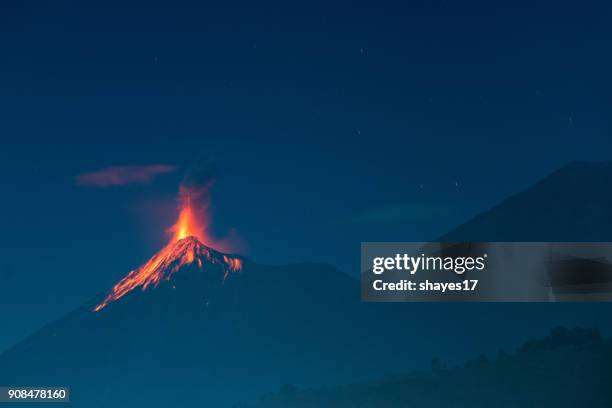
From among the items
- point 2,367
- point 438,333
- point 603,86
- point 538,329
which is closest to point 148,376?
point 2,367

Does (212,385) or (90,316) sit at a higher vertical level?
(90,316)

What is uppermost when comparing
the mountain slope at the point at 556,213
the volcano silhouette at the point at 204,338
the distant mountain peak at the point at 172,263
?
the mountain slope at the point at 556,213

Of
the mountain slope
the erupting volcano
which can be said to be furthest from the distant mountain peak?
the mountain slope

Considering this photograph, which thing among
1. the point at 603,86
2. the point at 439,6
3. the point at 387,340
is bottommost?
the point at 387,340

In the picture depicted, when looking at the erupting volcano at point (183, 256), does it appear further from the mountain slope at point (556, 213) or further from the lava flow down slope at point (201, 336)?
the mountain slope at point (556, 213)

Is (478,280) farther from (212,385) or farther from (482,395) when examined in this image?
(212,385)

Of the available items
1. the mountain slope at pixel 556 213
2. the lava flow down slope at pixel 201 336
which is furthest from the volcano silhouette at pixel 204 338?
the mountain slope at pixel 556 213

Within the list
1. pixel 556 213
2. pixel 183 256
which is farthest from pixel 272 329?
pixel 556 213

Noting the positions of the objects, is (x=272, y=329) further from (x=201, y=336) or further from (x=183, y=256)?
(x=183, y=256)
